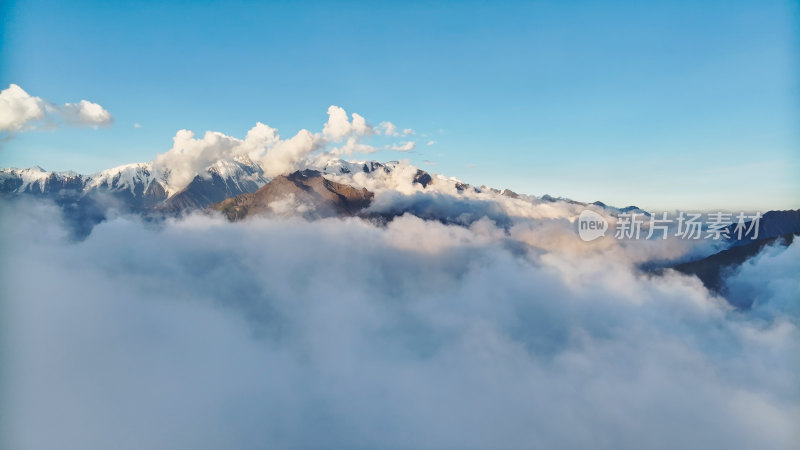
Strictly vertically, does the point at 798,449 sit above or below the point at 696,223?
below

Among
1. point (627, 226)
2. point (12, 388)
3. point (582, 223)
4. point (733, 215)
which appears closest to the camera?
point (12, 388)

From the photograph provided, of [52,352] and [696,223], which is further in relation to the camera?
[52,352]

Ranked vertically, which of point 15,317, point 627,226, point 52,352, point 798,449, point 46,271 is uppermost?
point 627,226

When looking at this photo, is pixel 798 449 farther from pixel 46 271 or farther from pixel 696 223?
pixel 46 271

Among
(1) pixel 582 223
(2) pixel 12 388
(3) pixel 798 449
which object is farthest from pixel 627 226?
(2) pixel 12 388

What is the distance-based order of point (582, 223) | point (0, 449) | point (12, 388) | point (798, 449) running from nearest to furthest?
1. point (798, 449)
2. point (0, 449)
3. point (12, 388)
4. point (582, 223)

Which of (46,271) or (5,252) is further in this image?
(46,271)

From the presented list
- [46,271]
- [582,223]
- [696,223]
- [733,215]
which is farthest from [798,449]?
[46,271]

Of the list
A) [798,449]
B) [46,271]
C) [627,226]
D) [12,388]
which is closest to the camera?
[798,449]

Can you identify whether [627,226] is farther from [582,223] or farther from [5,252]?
[5,252]
